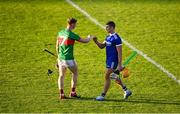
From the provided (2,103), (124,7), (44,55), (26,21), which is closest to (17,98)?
(2,103)

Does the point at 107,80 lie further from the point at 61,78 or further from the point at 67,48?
the point at 67,48

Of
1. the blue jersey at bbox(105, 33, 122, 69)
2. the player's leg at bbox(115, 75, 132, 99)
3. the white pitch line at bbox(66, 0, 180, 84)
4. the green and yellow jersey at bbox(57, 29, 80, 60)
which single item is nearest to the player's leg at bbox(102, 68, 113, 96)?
the blue jersey at bbox(105, 33, 122, 69)

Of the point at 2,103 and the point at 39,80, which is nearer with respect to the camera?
the point at 2,103

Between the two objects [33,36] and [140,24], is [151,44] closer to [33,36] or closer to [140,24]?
[140,24]

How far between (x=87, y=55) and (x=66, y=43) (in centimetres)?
383

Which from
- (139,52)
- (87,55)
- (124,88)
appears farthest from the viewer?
(139,52)

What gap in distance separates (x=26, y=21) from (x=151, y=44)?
482 cm

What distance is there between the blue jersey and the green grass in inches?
38.1

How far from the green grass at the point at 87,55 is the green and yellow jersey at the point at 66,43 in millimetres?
1157

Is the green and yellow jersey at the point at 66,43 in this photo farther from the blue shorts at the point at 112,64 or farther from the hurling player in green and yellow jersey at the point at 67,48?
the blue shorts at the point at 112,64

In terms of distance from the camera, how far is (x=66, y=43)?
1430 centimetres

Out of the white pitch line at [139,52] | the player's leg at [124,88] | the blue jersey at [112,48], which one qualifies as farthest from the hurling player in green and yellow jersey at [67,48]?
the white pitch line at [139,52]

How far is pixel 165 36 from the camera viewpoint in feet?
64.7

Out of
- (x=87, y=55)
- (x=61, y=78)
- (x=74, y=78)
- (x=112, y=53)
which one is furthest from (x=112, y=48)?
(x=87, y=55)
